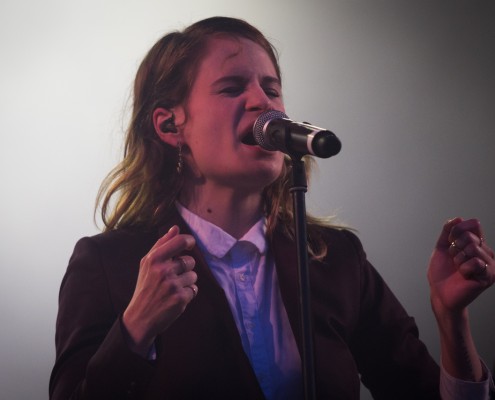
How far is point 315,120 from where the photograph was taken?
7.55 ft

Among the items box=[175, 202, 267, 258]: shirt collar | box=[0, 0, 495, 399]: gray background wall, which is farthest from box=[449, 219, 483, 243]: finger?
box=[0, 0, 495, 399]: gray background wall

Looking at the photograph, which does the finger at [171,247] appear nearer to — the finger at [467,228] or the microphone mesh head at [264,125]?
the microphone mesh head at [264,125]

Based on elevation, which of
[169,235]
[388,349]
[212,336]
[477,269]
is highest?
[169,235]

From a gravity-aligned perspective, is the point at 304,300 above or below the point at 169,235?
below

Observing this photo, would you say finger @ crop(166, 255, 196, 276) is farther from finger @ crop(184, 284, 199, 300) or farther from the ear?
the ear

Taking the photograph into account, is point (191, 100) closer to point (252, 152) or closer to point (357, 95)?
point (252, 152)

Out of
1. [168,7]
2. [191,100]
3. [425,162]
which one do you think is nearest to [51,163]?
[168,7]

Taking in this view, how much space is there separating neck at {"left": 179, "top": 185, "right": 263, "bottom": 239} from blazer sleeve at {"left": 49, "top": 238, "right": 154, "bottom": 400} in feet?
0.82

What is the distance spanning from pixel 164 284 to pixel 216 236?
1.21ft

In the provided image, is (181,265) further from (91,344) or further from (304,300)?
(91,344)

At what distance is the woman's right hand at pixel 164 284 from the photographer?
868 millimetres

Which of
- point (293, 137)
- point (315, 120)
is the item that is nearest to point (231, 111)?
point (293, 137)

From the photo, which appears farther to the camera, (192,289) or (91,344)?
(91,344)

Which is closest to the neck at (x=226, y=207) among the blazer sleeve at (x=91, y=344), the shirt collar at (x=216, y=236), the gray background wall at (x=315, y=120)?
the shirt collar at (x=216, y=236)
